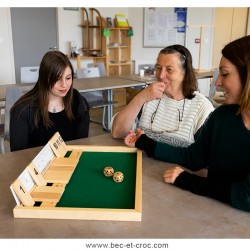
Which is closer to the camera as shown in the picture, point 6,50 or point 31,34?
point 6,50

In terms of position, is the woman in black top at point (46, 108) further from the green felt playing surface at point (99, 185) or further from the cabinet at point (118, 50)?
the cabinet at point (118, 50)

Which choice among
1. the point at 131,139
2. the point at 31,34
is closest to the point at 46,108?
the point at 131,139

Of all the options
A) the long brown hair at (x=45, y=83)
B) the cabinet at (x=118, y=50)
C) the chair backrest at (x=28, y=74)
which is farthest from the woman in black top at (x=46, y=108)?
the cabinet at (x=118, y=50)

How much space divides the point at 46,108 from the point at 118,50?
4803mm

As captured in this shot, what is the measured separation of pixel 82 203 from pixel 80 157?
41 cm

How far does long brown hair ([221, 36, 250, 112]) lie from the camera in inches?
41.4

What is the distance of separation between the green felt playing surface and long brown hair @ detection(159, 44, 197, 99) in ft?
1.79

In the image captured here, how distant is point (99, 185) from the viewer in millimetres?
1163

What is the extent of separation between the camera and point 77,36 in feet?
19.4

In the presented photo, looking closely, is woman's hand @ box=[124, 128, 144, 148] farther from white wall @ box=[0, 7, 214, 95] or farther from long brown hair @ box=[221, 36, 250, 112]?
white wall @ box=[0, 7, 214, 95]

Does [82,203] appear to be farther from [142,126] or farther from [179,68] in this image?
[179,68]

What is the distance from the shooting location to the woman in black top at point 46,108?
1815mm

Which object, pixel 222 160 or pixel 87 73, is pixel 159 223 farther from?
pixel 87 73

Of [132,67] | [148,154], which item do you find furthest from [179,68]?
[132,67]
